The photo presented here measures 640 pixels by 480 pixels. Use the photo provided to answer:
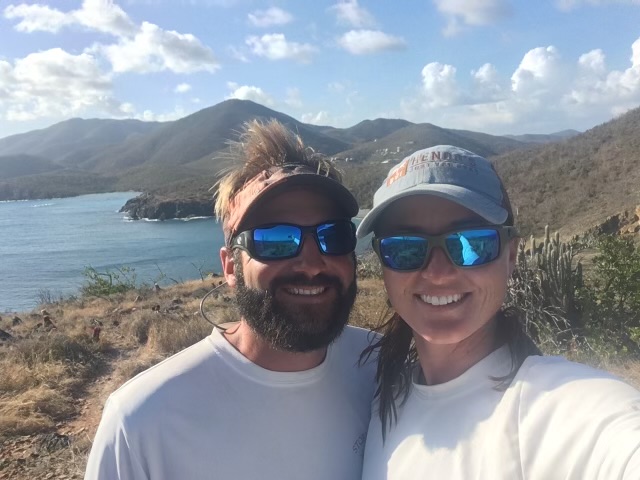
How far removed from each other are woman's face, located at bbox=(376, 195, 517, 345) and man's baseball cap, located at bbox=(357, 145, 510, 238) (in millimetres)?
60

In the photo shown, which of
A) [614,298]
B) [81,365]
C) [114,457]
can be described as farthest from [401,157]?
[114,457]

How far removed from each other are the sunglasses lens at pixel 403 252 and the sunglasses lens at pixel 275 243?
369 millimetres

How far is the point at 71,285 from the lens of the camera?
2739cm

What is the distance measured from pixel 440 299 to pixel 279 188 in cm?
69

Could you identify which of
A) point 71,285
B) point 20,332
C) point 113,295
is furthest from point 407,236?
point 71,285

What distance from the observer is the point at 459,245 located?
4.72ft

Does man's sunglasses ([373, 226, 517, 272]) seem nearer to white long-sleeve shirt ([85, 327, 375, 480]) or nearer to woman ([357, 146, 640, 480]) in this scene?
woman ([357, 146, 640, 480])

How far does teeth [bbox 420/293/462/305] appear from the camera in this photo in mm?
1457

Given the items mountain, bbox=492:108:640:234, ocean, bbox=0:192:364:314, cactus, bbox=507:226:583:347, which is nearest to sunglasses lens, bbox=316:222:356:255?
cactus, bbox=507:226:583:347

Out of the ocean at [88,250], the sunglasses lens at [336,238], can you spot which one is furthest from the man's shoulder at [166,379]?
the ocean at [88,250]

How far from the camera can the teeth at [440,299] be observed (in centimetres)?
146

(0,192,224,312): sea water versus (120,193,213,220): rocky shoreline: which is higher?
(120,193,213,220): rocky shoreline

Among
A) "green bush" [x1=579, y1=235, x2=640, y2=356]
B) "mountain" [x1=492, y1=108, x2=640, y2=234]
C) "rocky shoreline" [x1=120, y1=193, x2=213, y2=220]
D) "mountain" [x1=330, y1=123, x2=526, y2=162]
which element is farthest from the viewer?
"mountain" [x1=330, y1=123, x2=526, y2=162]

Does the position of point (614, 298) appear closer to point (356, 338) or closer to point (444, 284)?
point (356, 338)
